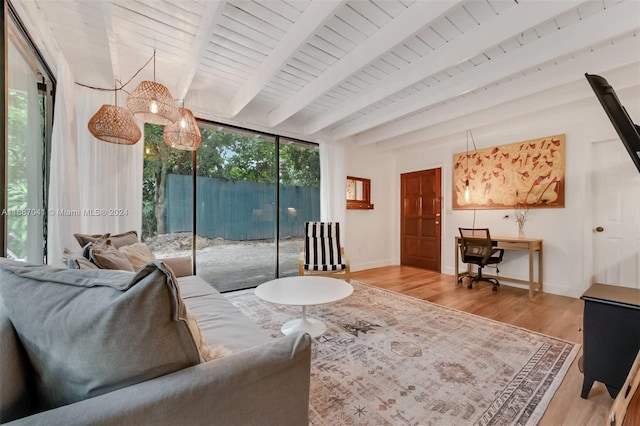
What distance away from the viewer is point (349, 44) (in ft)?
7.50

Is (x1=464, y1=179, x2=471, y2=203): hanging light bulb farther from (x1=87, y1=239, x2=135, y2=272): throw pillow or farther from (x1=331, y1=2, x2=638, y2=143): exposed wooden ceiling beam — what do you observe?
(x1=87, y1=239, x2=135, y2=272): throw pillow

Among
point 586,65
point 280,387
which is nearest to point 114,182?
point 280,387

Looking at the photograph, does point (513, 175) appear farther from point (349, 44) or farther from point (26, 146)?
point (26, 146)

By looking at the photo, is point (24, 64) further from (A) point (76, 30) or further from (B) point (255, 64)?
(B) point (255, 64)

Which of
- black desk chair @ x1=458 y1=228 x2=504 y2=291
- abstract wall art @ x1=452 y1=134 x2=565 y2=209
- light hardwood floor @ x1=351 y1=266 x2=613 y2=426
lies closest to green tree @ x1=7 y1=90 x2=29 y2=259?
light hardwood floor @ x1=351 y1=266 x2=613 y2=426

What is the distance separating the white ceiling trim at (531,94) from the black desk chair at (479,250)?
153cm

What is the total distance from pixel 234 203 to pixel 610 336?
366 cm

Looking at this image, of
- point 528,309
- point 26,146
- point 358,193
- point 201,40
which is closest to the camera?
point 26,146

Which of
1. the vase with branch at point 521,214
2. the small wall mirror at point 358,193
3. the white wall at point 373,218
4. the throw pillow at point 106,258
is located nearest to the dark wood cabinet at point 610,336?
the vase with branch at point 521,214

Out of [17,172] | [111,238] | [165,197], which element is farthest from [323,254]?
[17,172]

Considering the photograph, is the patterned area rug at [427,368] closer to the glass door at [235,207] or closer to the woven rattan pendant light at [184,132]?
the glass door at [235,207]

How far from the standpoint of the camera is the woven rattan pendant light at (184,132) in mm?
2244

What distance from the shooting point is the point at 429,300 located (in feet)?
10.4

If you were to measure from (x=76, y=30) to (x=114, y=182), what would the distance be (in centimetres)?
128
